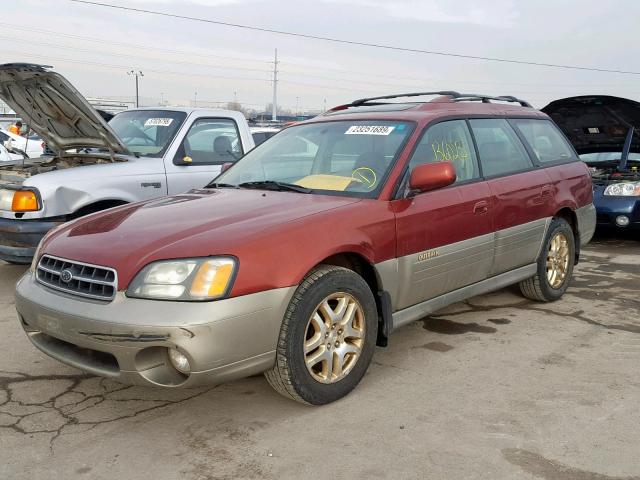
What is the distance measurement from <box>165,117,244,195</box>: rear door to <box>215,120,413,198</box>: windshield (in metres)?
1.67

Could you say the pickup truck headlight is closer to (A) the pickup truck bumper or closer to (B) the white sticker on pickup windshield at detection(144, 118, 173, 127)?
(A) the pickup truck bumper

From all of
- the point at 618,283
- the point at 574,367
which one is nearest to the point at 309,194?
the point at 574,367

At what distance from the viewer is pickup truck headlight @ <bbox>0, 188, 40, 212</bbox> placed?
16.8 ft

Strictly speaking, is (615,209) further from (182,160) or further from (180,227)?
(180,227)

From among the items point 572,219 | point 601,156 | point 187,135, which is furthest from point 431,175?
point 601,156

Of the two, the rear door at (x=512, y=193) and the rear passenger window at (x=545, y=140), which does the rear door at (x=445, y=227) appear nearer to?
the rear door at (x=512, y=193)

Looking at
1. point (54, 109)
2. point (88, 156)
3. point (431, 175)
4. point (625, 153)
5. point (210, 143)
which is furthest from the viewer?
point (625, 153)

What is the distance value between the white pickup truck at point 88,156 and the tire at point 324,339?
303 cm

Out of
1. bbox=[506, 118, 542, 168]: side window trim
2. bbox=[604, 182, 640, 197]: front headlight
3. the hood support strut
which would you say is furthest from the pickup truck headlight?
the hood support strut

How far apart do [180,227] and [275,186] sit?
3.08 feet

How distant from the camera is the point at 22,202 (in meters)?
5.14


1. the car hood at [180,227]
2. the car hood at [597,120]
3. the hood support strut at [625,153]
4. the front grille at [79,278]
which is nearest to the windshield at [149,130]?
the car hood at [180,227]

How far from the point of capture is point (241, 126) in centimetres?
679

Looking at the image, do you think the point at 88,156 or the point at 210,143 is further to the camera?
the point at 210,143
